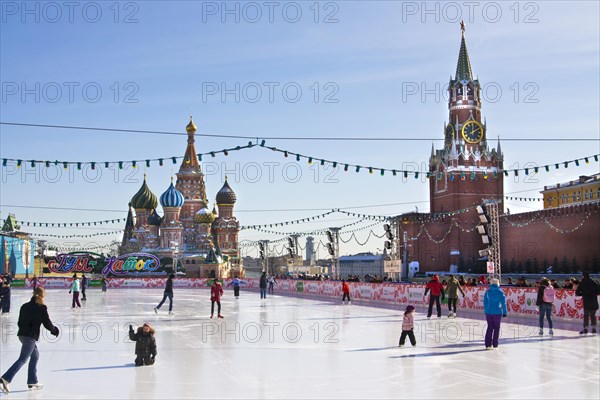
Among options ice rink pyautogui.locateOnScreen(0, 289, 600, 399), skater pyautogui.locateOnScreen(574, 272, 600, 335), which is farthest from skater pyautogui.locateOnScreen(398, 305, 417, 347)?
skater pyautogui.locateOnScreen(574, 272, 600, 335)

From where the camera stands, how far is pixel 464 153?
8894 cm

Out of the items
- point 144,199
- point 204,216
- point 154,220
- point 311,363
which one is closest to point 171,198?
point 204,216

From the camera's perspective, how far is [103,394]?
29.0 feet

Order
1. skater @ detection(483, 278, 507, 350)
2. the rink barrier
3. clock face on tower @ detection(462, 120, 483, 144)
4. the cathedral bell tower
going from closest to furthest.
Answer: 1. skater @ detection(483, 278, 507, 350)
2. the rink barrier
3. the cathedral bell tower
4. clock face on tower @ detection(462, 120, 483, 144)

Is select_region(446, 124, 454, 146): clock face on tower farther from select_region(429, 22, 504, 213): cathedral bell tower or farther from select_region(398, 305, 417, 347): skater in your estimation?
select_region(398, 305, 417, 347): skater

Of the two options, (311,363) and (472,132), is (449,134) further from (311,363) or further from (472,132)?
(311,363)

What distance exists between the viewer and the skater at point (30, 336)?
8.96 meters

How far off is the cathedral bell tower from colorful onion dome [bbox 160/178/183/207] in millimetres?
30418

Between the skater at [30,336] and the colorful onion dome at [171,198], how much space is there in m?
79.4

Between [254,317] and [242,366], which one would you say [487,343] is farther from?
[254,317]

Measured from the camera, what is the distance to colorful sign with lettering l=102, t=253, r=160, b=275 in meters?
67.7

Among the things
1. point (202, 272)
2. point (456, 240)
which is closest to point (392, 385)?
point (202, 272)

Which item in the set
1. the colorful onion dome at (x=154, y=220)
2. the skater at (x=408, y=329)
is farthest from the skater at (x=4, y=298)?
the colorful onion dome at (x=154, y=220)

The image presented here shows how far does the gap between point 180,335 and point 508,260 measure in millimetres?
59866
